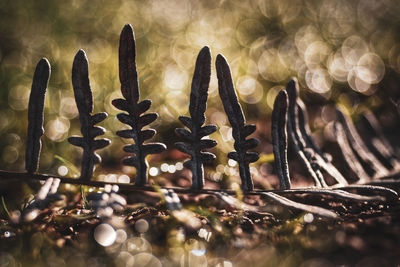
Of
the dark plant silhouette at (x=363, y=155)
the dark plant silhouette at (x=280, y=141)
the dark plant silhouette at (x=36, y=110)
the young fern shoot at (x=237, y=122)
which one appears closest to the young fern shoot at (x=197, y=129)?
the young fern shoot at (x=237, y=122)

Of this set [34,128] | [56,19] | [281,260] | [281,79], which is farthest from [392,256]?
[56,19]

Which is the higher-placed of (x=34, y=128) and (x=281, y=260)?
(x=34, y=128)

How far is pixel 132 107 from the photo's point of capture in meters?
1.06

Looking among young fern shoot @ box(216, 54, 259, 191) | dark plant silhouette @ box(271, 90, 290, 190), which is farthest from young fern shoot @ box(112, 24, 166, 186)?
dark plant silhouette @ box(271, 90, 290, 190)

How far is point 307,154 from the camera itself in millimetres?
1313

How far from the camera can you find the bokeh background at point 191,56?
2.19 meters

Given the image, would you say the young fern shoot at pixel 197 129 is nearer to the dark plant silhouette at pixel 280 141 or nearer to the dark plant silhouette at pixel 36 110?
the dark plant silhouette at pixel 280 141

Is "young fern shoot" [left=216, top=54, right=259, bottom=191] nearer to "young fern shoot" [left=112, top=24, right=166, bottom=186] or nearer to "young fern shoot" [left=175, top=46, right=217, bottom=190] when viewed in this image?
"young fern shoot" [left=175, top=46, right=217, bottom=190]

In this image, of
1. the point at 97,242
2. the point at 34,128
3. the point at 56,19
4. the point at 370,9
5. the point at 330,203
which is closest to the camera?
the point at 97,242

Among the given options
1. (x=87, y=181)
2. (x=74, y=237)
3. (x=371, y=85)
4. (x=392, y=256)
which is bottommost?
(x=392, y=256)

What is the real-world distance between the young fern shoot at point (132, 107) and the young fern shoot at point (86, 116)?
7 centimetres

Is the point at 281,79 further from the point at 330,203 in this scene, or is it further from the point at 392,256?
the point at 392,256

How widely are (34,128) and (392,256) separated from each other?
44.3 inches

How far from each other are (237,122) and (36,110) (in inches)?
26.5
